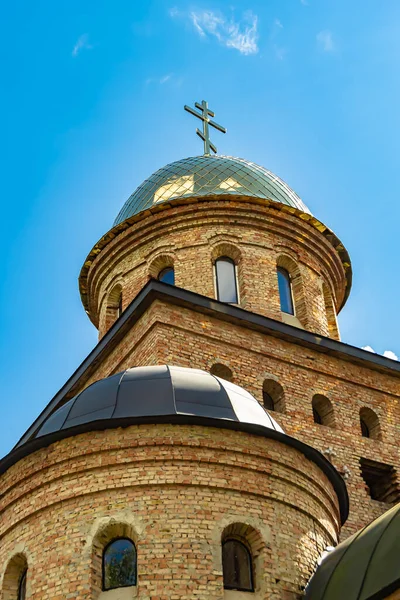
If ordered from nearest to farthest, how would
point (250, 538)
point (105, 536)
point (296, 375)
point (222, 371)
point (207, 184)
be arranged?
1. point (105, 536)
2. point (250, 538)
3. point (222, 371)
4. point (296, 375)
5. point (207, 184)

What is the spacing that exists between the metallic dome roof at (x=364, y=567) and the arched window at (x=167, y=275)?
7.82 meters

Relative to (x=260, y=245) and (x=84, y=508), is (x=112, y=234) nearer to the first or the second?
(x=260, y=245)

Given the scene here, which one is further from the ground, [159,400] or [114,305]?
[114,305]

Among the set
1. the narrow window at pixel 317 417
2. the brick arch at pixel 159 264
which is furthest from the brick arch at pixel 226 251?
the narrow window at pixel 317 417

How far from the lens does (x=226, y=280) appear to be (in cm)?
1667

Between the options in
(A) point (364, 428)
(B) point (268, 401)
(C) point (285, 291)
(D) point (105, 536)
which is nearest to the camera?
(D) point (105, 536)

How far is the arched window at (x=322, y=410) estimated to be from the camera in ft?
47.5

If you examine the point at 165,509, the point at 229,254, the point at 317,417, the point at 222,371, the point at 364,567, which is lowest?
the point at 364,567

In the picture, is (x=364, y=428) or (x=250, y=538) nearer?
(x=250, y=538)

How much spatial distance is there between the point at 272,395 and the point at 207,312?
1.66 meters

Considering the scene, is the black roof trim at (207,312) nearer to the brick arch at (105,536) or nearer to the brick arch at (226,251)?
the brick arch at (226,251)

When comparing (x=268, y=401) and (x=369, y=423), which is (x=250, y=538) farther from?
(x=369, y=423)

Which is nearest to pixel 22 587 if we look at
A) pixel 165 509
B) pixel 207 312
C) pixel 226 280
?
pixel 165 509

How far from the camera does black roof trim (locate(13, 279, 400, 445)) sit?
566 inches
